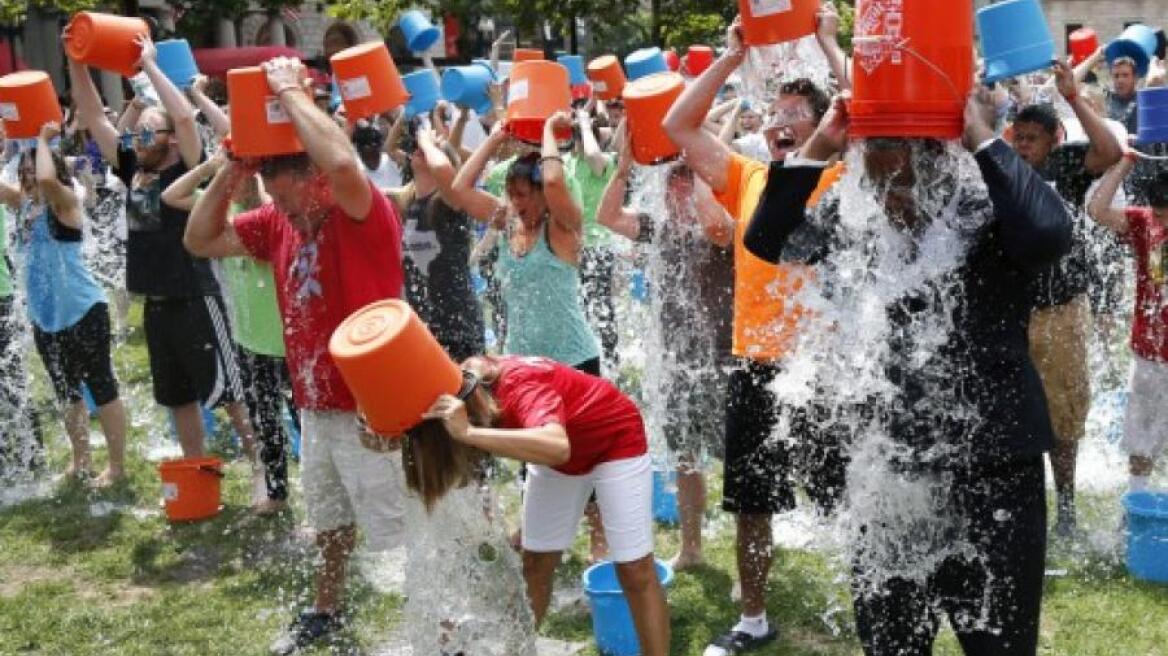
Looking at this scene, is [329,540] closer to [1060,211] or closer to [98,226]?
[1060,211]

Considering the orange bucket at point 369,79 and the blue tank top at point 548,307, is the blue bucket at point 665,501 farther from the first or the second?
the orange bucket at point 369,79

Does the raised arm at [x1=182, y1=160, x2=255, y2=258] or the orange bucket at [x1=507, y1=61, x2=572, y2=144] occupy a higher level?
the orange bucket at [x1=507, y1=61, x2=572, y2=144]

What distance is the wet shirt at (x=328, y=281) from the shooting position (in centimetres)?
467

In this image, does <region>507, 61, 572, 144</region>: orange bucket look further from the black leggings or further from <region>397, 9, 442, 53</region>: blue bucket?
<region>397, 9, 442, 53</region>: blue bucket

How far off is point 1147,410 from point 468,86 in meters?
4.26

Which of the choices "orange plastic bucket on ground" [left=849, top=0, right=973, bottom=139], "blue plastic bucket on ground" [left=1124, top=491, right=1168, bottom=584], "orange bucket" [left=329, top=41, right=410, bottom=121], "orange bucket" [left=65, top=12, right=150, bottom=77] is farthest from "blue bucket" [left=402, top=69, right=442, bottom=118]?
"orange plastic bucket on ground" [left=849, top=0, right=973, bottom=139]

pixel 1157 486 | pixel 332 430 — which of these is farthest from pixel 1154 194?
pixel 332 430

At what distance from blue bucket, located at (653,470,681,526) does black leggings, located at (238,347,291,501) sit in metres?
1.97

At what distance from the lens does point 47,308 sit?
712cm

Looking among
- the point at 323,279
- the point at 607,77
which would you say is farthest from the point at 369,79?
the point at 607,77

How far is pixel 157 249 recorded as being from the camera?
6.77 meters

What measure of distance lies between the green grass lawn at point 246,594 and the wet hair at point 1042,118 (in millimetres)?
1792

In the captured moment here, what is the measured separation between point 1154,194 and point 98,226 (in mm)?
8262

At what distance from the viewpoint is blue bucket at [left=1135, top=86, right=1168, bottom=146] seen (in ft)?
17.3
